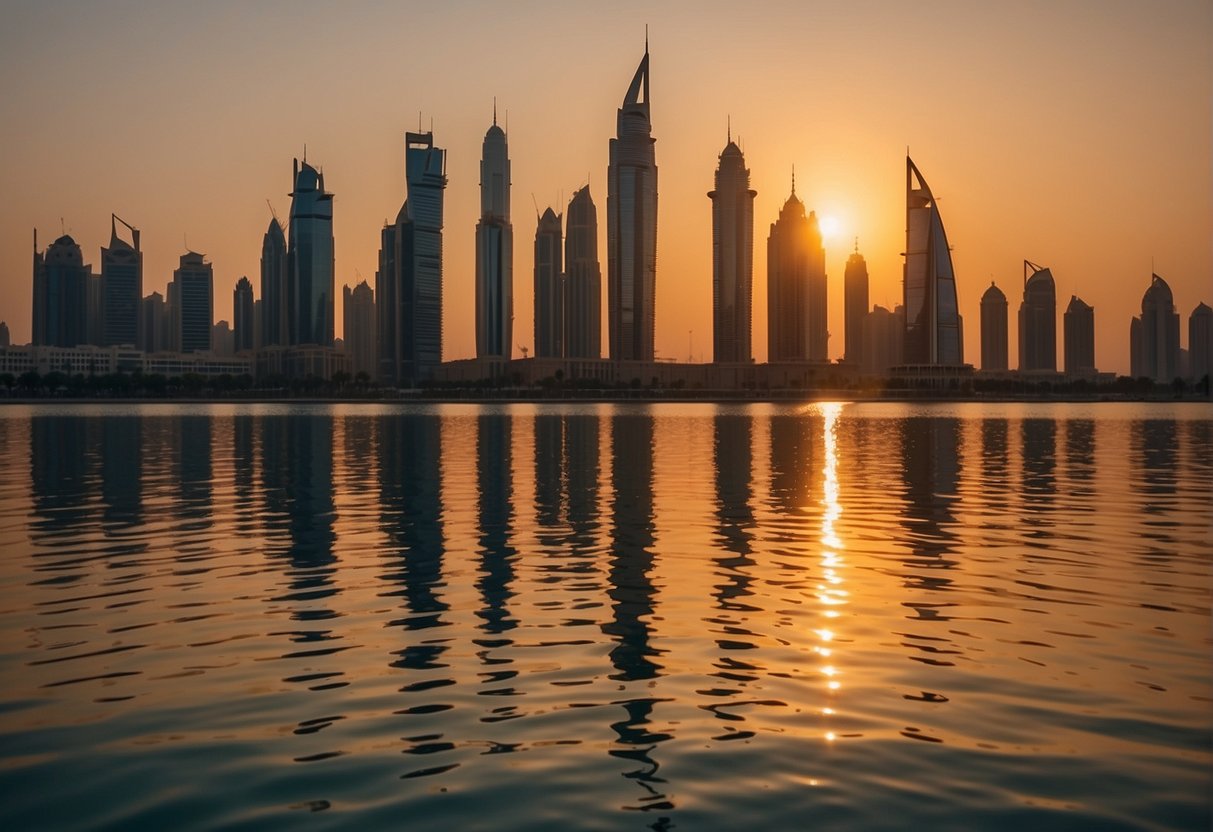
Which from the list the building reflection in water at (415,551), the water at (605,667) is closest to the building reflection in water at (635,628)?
the water at (605,667)

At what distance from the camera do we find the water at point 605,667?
39.9 ft

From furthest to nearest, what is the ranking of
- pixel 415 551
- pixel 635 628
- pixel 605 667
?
pixel 415 551
pixel 635 628
pixel 605 667

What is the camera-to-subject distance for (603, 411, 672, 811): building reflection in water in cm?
1316

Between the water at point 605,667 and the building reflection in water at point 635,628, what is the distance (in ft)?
0.26

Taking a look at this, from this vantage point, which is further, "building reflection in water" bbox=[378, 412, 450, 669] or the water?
"building reflection in water" bbox=[378, 412, 450, 669]

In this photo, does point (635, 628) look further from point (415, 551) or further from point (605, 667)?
point (415, 551)

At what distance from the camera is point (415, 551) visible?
102 ft

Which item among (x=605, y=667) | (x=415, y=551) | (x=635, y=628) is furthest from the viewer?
(x=415, y=551)

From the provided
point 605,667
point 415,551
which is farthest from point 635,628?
point 415,551

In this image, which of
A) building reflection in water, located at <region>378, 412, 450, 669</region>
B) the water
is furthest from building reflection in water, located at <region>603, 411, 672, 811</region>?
building reflection in water, located at <region>378, 412, 450, 669</region>

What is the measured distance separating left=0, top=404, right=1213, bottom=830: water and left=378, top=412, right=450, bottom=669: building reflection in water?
0.15m

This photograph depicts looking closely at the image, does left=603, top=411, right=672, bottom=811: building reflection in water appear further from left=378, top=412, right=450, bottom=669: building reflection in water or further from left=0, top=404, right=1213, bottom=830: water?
left=378, top=412, right=450, bottom=669: building reflection in water

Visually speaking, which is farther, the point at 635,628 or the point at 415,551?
the point at 415,551

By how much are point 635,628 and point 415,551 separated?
11.8m
